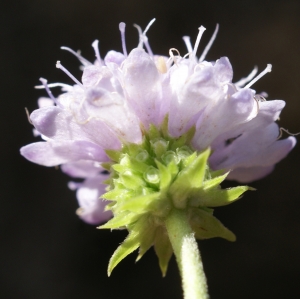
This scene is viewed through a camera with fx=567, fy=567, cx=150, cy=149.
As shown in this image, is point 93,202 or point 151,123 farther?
point 93,202

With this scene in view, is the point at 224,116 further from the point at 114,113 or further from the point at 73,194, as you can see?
the point at 73,194

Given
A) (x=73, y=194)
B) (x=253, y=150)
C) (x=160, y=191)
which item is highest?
(x=73, y=194)

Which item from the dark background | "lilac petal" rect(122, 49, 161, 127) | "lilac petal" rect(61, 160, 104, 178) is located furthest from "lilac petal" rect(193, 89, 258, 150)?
the dark background

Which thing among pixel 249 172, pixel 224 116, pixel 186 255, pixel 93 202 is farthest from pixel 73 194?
pixel 186 255

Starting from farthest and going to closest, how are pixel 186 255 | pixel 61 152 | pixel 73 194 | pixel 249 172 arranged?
pixel 73 194, pixel 249 172, pixel 61 152, pixel 186 255

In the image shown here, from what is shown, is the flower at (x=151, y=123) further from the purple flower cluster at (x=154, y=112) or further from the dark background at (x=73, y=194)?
the dark background at (x=73, y=194)

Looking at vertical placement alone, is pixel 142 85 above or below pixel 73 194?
below

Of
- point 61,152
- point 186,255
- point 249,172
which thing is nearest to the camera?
point 186,255

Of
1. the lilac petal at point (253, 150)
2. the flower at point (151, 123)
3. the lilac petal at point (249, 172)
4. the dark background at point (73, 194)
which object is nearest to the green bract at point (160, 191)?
the flower at point (151, 123)
